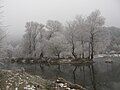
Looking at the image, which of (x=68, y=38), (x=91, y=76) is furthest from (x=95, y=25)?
(x=91, y=76)

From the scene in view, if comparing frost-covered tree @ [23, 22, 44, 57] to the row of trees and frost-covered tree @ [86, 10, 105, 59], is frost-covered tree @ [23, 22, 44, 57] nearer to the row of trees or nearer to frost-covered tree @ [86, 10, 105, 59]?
the row of trees

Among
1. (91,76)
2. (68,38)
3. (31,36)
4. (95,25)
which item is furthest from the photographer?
(31,36)

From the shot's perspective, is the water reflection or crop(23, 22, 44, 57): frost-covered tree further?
crop(23, 22, 44, 57): frost-covered tree

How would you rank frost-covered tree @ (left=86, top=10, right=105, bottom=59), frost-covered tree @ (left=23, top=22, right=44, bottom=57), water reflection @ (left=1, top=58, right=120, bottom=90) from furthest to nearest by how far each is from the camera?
frost-covered tree @ (left=23, top=22, right=44, bottom=57) → frost-covered tree @ (left=86, top=10, right=105, bottom=59) → water reflection @ (left=1, top=58, right=120, bottom=90)

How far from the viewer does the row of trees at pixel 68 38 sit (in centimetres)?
5350

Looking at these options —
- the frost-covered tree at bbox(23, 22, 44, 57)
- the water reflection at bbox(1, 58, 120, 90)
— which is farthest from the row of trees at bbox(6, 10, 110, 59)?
the water reflection at bbox(1, 58, 120, 90)

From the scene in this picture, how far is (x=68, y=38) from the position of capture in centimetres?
5878

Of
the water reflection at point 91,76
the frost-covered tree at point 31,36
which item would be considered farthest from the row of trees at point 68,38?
the water reflection at point 91,76

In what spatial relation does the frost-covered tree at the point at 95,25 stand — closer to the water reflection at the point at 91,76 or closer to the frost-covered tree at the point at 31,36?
the water reflection at the point at 91,76

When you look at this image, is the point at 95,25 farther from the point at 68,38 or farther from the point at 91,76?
the point at 91,76

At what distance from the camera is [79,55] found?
63.2m

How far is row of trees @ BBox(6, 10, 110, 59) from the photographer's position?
53500 millimetres

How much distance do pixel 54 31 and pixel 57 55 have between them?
10.6 m

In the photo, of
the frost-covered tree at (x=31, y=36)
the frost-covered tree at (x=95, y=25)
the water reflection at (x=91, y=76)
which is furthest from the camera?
the frost-covered tree at (x=31, y=36)
